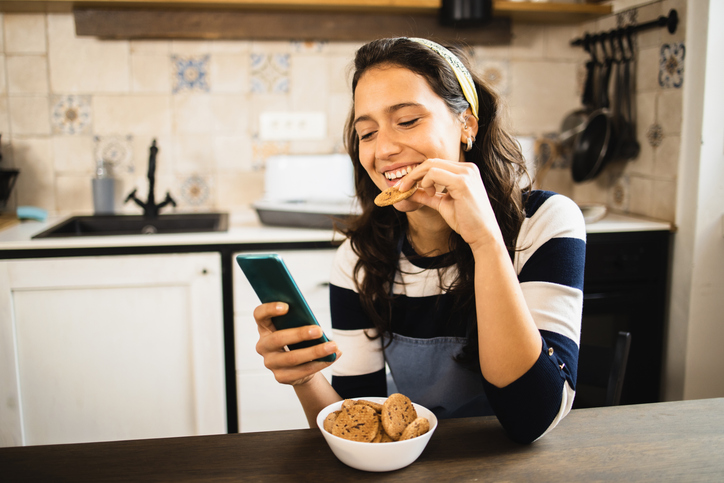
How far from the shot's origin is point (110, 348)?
1897 mm

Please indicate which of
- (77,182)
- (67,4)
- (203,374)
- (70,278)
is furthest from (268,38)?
(203,374)

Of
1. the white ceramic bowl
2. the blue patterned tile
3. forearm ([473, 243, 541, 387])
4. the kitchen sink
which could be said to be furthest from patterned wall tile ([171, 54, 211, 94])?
the white ceramic bowl

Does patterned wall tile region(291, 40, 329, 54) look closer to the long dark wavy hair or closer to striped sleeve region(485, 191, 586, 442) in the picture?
the long dark wavy hair

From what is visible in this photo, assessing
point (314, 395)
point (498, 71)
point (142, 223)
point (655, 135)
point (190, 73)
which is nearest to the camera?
point (314, 395)

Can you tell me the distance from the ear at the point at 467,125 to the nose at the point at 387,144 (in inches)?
6.7

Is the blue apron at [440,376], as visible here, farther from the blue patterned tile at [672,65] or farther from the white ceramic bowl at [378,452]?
the blue patterned tile at [672,65]

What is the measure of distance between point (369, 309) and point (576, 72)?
1.99 m

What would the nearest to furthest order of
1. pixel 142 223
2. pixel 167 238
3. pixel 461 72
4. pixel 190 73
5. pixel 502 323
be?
pixel 502 323 < pixel 461 72 < pixel 167 238 < pixel 142 223 < pixel 190 73

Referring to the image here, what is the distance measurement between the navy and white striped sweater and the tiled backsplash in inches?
50.5

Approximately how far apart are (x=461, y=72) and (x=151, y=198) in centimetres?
155

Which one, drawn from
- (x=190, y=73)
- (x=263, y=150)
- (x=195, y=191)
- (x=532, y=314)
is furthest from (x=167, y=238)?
(x=532, y=314)

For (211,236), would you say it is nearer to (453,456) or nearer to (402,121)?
(402,121)

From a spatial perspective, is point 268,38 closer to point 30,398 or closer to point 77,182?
point 77,182

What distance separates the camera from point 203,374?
6.34ft
